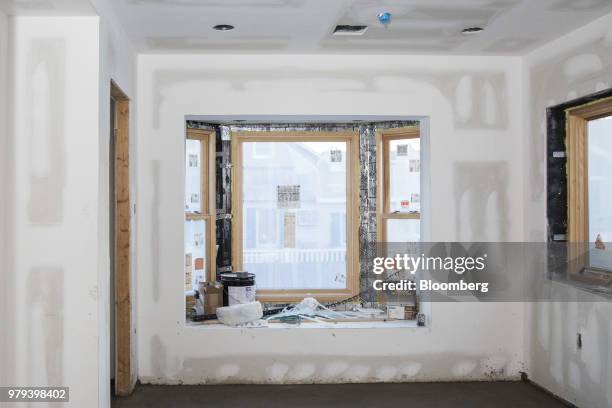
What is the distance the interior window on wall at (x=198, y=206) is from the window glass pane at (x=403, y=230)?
1.78m

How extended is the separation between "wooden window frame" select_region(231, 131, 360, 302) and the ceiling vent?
197 cm

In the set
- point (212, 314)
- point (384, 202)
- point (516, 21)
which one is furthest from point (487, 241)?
point (212, 314)

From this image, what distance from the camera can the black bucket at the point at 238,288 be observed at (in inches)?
208

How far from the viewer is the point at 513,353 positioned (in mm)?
4637

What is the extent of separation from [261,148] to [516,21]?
9.52ft

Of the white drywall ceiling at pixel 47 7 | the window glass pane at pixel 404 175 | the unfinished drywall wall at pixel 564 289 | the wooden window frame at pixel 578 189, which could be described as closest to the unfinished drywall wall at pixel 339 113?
the unfinished drywall wall at pixel 564 289

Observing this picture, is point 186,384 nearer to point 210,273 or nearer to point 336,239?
point 210,273

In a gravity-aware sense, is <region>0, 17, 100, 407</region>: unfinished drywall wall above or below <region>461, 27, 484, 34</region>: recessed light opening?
below

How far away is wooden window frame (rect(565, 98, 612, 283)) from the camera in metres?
4.06

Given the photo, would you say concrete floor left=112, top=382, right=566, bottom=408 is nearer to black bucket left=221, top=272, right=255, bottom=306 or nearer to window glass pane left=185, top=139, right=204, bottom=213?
black bucket left=221, top=272, right=255, bottom=306

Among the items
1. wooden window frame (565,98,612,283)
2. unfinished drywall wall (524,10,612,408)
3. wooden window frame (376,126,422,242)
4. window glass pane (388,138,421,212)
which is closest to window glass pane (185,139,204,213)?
wooden window frame (376,126,422,242)

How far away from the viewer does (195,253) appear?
5.63 metres

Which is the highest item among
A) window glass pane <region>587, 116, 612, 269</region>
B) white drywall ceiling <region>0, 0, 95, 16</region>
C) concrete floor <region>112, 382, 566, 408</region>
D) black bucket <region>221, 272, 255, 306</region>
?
white drywall ceiling <region>0, 0, 95, 16</region>

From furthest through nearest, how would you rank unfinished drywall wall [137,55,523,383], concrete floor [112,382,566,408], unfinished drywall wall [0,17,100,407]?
unfinished drywall wall [137,55,523,383]
concrete floor [112,382,566,408]
unfinished drywall wall [0,17,100,407]
